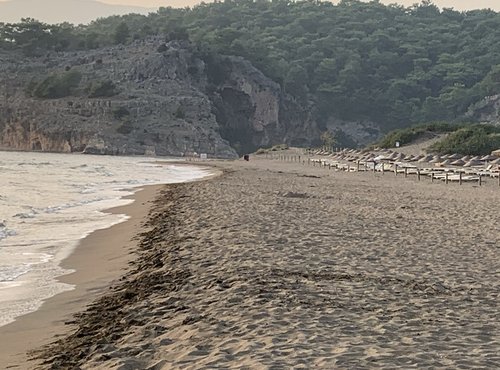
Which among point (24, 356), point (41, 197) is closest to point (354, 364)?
point (24, 356)

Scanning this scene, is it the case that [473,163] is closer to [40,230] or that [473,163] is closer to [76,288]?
[40,230]

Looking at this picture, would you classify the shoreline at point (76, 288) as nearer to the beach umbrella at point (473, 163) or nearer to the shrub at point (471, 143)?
the beach umbrella at point (473, 163)

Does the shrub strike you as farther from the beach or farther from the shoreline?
the shoreline

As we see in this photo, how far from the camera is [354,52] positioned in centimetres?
15412

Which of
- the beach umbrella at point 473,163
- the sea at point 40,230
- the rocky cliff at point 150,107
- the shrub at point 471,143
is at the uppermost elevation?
the rocky cliff at point 150,107

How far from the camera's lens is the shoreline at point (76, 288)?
280 inches

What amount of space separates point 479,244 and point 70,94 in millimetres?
118008

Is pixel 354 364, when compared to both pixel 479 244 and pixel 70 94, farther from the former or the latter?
pixel 70 94

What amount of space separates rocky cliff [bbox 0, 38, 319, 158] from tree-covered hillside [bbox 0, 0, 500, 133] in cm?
582

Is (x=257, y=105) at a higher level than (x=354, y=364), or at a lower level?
higher

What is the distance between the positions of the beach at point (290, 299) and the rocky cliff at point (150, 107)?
99794 mm

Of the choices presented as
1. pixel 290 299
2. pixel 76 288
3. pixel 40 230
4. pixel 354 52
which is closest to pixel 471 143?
pixel 40 230

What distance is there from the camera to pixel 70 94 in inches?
4838

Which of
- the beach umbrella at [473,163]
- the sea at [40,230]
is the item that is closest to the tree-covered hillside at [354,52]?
the beach umbrella at [473,163]
